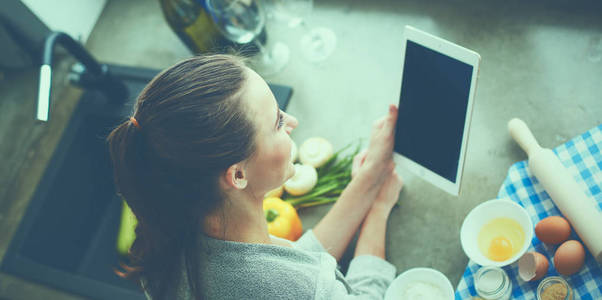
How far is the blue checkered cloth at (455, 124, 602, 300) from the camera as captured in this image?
77 centimetres

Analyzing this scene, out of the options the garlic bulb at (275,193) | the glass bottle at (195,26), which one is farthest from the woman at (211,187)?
the glass bottle at (195,26)

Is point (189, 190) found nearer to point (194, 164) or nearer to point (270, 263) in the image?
point (194, 164)

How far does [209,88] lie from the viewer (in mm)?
666

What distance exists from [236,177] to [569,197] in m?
0.62

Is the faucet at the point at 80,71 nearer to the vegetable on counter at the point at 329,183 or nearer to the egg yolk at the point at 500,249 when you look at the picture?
the vegetable on counter at the point at 329,183

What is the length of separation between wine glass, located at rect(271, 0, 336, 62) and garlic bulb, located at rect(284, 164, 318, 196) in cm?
40

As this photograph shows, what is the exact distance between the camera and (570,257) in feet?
2.45

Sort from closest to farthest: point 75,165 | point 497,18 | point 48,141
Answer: point 497,18 < point 75,165 < point 48,141

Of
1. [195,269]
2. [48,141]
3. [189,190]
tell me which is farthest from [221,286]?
[48,141]

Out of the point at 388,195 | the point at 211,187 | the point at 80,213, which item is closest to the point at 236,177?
the point at 211,187

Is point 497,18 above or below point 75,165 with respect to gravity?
above

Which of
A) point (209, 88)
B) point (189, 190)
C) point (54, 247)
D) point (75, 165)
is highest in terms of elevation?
point (209, 88)

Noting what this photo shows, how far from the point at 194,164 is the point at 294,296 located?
0.97 feet

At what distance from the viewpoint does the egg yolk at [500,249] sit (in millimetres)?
827
